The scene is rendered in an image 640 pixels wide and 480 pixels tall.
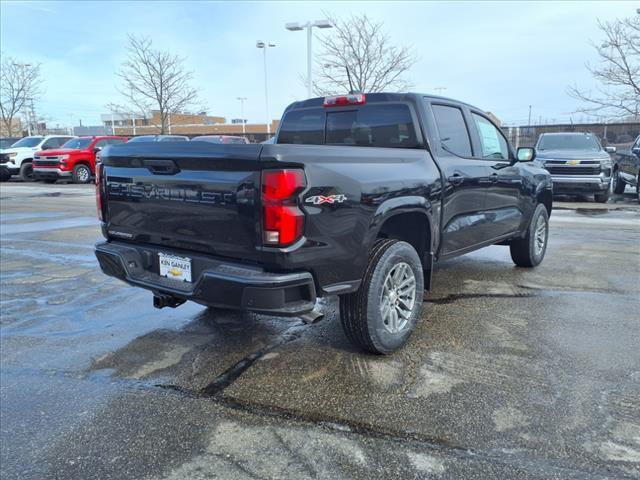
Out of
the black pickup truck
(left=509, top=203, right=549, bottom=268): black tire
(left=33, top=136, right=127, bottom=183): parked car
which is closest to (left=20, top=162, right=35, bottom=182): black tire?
(left=33, top=136, right=127, bottom=183): parked car

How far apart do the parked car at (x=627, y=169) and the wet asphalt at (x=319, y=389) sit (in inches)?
376

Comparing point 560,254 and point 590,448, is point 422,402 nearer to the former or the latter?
point 590,448

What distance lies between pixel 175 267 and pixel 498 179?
345cm

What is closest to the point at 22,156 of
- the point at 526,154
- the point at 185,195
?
the point at 526,154

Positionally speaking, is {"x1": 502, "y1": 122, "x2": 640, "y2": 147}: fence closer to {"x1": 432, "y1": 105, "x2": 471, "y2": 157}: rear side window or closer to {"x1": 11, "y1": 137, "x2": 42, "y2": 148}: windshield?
{"x1": 432, "y1": 105, "x2": 471, "y2": 157}: rear side window

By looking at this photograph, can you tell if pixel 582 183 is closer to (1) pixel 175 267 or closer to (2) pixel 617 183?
(2) pixel 617 183

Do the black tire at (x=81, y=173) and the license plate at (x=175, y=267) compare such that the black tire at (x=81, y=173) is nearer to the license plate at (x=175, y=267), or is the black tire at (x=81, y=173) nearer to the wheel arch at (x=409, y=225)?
the license plate at (x=175, y=267)

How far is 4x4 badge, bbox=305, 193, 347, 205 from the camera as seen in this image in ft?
9.64

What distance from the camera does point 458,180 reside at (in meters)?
4.44

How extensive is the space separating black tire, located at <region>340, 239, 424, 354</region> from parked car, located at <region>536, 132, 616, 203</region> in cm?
1023

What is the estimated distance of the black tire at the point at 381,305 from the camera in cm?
345

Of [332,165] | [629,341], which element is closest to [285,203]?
[332,165]

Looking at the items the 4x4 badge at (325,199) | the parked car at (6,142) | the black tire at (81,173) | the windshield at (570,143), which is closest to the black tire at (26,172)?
the parked car at (6,142)

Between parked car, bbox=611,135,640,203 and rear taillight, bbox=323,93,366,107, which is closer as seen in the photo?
rear taillight, bbox=323,93,366,107
